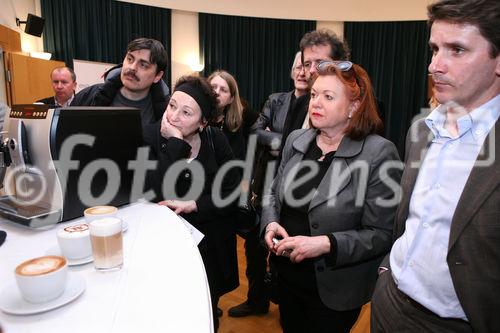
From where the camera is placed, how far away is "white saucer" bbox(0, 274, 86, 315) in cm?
70

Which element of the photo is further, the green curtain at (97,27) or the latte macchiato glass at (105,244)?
the green curtain at (97,27)

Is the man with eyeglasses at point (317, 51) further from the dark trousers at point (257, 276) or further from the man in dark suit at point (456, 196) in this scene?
the dark trousers at point (257, 276)

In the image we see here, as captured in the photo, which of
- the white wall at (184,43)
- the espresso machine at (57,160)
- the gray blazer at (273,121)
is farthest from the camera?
the white wall at (184,43)

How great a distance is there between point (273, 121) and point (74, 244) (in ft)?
5.74

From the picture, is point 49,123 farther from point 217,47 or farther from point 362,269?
point 217,47

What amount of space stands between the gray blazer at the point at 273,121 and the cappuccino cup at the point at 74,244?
146 cm

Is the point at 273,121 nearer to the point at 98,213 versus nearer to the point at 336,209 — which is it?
the point at 336,209

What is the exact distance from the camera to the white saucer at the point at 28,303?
705 millimetres

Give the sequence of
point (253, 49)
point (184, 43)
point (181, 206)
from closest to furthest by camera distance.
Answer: point (181, 206) < point (184, 43) < point (253, 49)

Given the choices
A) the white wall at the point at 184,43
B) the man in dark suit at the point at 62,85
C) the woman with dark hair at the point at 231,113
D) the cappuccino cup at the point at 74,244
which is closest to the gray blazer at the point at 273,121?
the woman with dark hair at the point at 231,113

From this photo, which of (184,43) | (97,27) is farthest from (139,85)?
(184,43)

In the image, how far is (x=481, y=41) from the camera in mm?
944

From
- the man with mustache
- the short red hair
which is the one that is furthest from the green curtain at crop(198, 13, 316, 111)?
the short red hair

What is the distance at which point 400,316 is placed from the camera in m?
1.13
